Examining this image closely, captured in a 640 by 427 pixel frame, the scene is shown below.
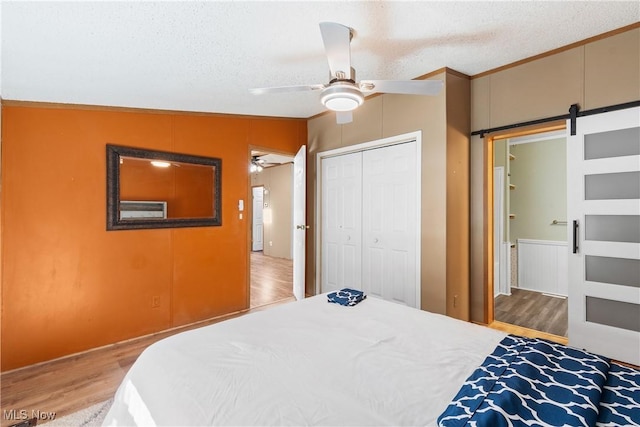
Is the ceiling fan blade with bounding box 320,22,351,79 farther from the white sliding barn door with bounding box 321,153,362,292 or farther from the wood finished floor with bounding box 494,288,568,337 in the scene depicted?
the wood finished floor with bounding box 494,288,568,337

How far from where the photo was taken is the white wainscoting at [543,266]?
14.5 feet

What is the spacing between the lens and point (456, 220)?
10.5 ft

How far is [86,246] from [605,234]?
4526 mm

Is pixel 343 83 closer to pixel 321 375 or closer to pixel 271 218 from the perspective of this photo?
pixel 321 375

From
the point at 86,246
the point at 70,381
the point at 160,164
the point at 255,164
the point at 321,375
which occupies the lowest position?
the point at 70,381

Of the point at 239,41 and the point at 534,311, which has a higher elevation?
the point at 239,41

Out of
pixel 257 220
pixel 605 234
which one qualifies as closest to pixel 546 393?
pixel 605 234

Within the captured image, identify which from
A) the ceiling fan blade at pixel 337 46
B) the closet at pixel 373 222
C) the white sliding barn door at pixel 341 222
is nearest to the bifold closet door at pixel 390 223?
the closet at pixel 373 222

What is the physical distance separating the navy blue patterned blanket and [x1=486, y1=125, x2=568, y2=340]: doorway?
3009mm

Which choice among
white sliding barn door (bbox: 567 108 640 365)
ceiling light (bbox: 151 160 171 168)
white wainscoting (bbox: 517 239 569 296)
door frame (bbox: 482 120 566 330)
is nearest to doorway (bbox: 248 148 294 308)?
ceiling light (bbox: 151 160 171 168)

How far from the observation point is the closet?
3.42 metres

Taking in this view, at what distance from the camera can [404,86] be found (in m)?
2.07
